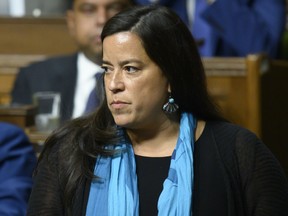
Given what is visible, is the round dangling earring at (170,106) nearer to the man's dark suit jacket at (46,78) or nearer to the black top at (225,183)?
the black top at (225,183)

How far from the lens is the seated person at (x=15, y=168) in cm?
212

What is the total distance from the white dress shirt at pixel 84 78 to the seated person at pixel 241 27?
47 cm

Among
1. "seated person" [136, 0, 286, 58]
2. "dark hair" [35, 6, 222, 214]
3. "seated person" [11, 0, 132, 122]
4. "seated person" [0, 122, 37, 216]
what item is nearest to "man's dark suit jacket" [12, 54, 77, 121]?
"seated person" [11, 0, 132, 122]

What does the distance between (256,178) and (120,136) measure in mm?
334

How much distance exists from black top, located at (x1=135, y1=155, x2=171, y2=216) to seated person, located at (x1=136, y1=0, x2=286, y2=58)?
142 centimetres

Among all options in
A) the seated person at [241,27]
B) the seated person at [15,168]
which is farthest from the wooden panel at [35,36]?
the seated person at [15,168]

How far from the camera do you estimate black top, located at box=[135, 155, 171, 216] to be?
5.93 ft

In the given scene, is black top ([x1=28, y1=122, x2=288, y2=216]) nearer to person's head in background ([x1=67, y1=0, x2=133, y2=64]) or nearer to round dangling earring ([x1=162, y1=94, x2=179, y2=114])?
round dangling earring ([x1=162, y1=94, x2=179, y2=114])

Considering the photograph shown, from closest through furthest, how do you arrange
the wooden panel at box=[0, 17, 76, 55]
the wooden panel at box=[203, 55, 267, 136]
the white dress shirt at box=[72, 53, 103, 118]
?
the wooden panel at box=[203, 55, 267, 136] < the white dress shirt at box=[72, 53, 103, 118] < the wooden panel at box=[0, 17, 76, 55]

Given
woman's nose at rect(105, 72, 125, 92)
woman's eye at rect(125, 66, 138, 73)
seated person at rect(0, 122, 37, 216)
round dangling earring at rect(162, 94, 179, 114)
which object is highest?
woman's eye at rect(125, 66, 138, 73)

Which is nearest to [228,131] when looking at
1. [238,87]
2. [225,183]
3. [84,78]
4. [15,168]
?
[225,183]

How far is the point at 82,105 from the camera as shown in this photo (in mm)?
2996

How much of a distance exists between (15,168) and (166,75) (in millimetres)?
584

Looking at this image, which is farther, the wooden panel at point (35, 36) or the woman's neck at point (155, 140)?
the wooden panel at point (35, 36)
